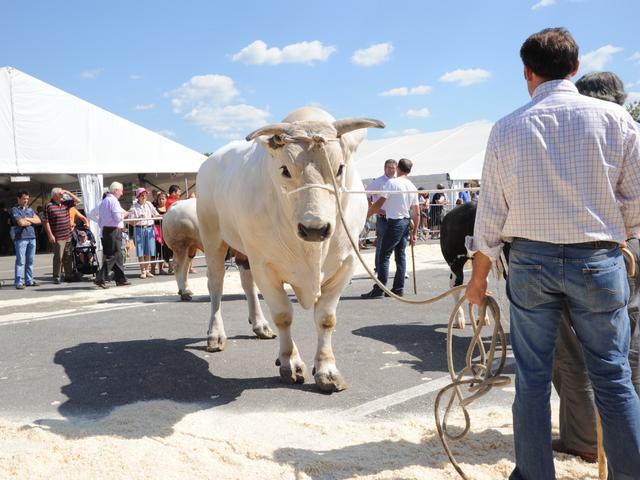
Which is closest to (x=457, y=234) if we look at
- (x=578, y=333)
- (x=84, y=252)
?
(x=578, y=333)

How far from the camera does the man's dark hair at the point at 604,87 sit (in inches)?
123

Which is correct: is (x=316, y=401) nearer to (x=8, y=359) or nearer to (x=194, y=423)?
(x=194, y=423)

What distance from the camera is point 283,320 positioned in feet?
15.6

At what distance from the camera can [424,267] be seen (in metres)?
12.8

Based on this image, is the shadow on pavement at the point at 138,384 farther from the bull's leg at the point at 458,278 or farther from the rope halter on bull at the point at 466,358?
the bull's leg at the point at 458,278

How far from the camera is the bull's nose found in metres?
3.77

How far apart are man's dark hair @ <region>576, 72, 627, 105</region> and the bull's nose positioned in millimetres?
1664

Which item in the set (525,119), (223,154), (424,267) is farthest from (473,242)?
(424,267)

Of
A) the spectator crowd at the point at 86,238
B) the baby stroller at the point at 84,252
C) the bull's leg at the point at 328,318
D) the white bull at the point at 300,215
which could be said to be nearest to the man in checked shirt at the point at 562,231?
the white bull at the point at 300,215

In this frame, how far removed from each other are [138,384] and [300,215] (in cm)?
214

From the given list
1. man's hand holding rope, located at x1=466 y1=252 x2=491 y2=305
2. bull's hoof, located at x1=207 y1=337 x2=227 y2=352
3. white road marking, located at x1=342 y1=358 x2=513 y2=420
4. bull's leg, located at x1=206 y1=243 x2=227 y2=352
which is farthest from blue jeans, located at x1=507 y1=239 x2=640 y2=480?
bull's leg, located at x1=206 y1=243 x2=227 y2=352

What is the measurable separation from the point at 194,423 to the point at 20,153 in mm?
16156

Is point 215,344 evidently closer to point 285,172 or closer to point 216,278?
point 216,278

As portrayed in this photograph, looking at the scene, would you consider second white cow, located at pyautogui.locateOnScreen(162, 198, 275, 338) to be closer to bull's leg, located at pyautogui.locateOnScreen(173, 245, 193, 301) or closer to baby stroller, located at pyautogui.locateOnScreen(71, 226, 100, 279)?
bull's leg, located at pyautogui.locateOnScreen(173, 245, 193, 301)
